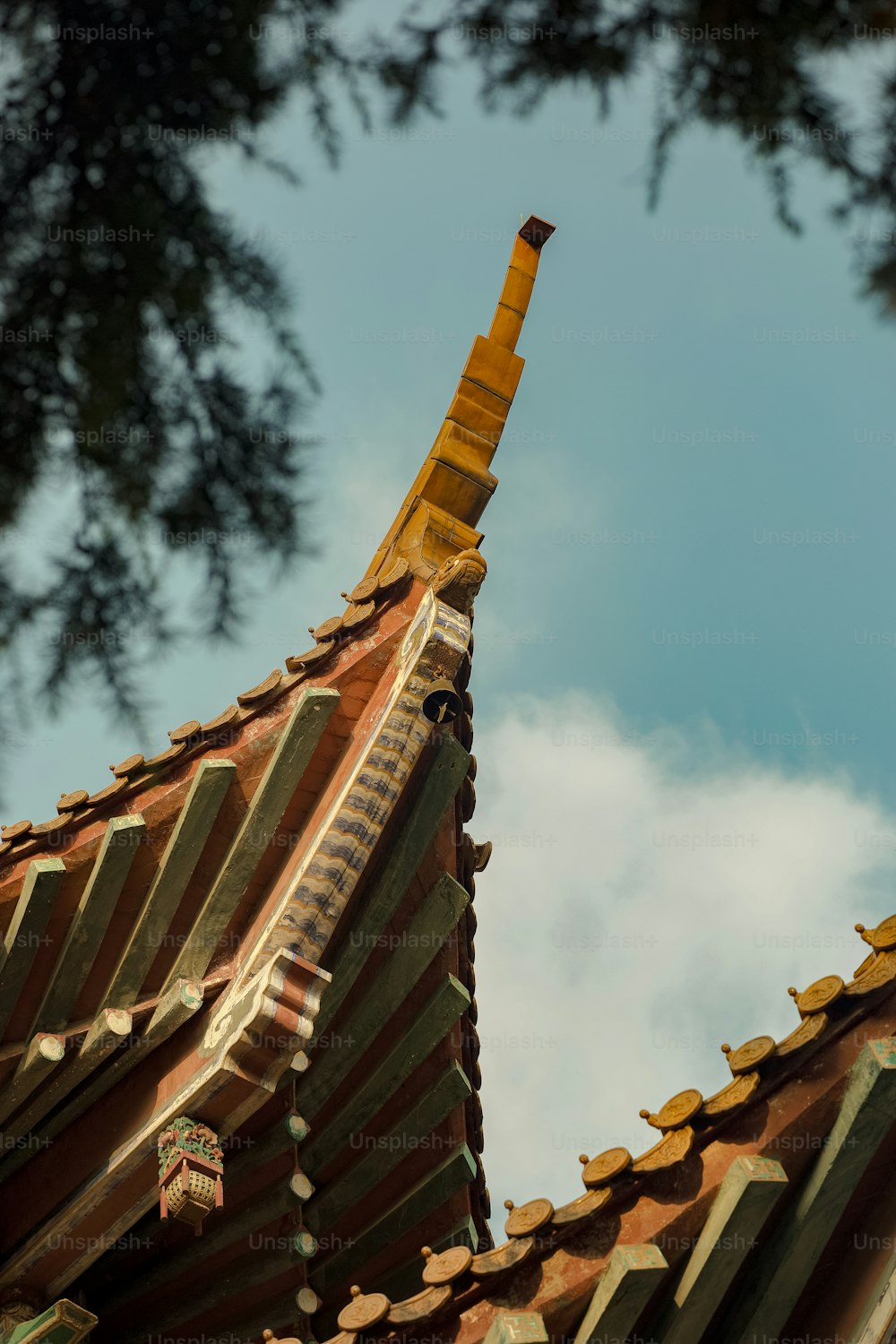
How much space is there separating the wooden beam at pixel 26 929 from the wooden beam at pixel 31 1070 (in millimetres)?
229

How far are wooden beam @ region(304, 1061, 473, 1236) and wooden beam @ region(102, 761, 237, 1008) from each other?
1688 mm

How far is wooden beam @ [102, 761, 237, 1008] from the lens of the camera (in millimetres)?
8844

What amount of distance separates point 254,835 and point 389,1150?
2012 mm

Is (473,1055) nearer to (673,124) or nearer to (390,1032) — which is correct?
(390,1032)

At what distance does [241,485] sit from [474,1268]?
3609mm

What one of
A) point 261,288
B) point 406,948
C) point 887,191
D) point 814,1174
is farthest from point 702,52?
point 406,948

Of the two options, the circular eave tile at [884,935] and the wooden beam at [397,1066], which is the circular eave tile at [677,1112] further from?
the wooden beam at [397,1066]

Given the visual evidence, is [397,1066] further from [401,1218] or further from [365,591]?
[365,591]

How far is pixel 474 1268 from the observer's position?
21.9 feet

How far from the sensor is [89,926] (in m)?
8.82

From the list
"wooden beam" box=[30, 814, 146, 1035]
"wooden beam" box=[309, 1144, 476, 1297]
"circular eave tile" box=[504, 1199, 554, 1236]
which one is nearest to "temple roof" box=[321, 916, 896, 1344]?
"circular eave tile" box=[504, 1199, 554, 1236]

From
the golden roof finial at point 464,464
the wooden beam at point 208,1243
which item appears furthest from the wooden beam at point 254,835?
the golden roof finial at point 464,464

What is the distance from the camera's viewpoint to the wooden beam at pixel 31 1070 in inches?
334

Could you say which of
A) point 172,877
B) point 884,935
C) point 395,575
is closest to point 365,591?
point 395,575
